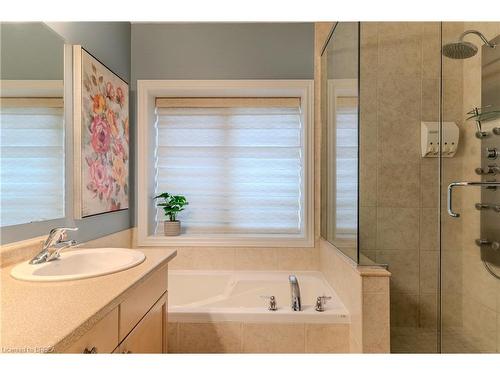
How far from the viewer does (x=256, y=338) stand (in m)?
1.50

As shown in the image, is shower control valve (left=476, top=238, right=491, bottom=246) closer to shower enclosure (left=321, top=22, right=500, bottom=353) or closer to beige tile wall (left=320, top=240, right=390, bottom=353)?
shower enclosure (left=321, top=22, right=500, bottom=353)

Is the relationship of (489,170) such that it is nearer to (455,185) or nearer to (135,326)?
(455,185)

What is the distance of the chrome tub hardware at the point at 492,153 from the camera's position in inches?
61.5

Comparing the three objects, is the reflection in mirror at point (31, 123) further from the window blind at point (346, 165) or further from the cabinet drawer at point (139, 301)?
the window blind at point (346, 165)

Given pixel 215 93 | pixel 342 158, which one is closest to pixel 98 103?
pixel 215 93

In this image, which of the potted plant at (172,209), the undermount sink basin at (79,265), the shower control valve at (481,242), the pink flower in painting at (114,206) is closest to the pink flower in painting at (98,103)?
the pink flower in painting at (114,206)

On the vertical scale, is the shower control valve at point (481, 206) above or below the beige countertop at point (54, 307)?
above

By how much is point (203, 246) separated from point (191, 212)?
0.34m

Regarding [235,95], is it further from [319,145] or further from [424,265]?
[424,265]

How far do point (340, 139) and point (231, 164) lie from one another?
983 millimetres

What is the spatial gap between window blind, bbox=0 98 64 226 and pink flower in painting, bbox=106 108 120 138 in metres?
0.43

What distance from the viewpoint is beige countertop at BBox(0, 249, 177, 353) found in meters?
0.52

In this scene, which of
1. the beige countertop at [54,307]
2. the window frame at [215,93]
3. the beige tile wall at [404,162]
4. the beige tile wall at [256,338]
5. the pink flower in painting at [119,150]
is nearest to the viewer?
the beige countertop at [54,307]
